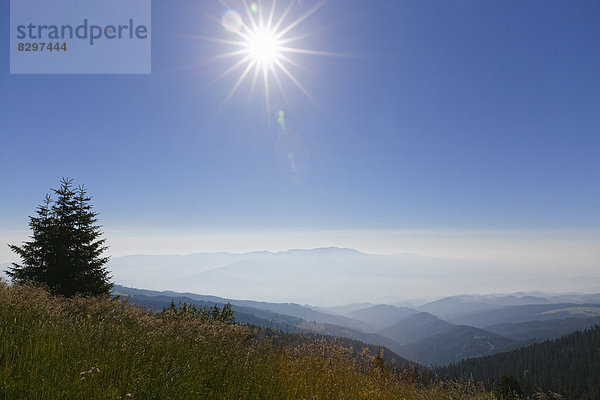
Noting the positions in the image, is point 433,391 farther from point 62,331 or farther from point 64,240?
point 64,240

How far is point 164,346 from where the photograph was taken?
5270 millimetres

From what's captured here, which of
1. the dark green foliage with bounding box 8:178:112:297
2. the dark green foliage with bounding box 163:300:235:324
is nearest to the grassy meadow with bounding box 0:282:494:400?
the dark green foliage with bounding box 163:300:235:324

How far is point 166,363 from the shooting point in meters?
4.70

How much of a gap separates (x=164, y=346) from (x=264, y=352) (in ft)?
6.63

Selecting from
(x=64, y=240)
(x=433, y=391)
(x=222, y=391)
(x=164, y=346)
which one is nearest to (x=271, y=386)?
(x=222, y=391)

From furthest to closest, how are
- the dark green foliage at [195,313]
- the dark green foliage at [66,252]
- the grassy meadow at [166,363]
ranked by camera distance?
the dark green foliage at [66,252] < the dark green foliage at [195,313] < the grassy meadow at [166,363]

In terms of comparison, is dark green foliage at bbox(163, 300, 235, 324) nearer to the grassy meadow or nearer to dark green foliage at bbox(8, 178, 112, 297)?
the grassy meadow

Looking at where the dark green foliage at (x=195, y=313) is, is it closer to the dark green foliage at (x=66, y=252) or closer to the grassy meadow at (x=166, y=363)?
the grassy meadow at (x=166, y=363)

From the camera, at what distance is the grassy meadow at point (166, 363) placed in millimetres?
3789

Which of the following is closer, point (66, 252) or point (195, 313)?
point (195, 313)

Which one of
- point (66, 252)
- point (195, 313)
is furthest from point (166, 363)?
point (66, 252)

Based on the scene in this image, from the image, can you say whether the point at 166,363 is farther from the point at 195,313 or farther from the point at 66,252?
the point at 66,252

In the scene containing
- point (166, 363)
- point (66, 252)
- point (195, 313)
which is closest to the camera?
point (166, 363)

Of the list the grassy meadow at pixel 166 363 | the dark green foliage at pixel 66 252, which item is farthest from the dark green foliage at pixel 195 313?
the dark green foliage at pixel 66 252
